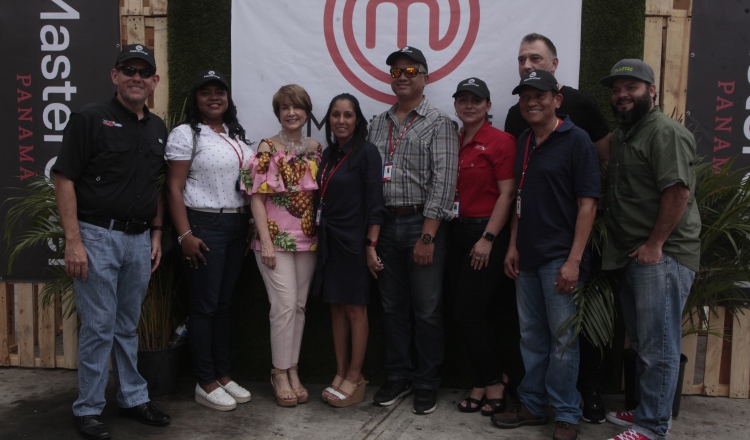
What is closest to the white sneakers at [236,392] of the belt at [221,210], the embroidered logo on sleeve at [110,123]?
the belt at [221,210]

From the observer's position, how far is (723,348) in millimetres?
4121

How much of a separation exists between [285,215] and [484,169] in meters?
1.19

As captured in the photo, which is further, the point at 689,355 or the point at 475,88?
the point at 689,355

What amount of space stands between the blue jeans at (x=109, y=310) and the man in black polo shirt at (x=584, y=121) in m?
2.36

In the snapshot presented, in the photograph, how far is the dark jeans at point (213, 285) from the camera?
3.69 metres

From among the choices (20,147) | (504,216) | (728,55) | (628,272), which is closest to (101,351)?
(20,147)

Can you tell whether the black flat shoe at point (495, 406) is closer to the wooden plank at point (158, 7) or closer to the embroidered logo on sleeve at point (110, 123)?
the embroidered logo on sleeve at point (110, 123)

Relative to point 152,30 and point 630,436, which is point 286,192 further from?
point 630,436

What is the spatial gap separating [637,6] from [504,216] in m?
1.64

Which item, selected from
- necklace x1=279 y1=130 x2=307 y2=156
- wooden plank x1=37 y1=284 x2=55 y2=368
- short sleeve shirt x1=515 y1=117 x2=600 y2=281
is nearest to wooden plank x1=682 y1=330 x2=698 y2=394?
short sleeve shirt x1=515 y1=117 x2=600 y2=281

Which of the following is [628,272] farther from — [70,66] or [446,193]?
[70,66]

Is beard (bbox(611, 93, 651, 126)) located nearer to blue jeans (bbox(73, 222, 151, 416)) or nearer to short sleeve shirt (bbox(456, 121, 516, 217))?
short sleeve shirt (bbox(456, 121, 516, 217))

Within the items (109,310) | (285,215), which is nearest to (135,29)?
(285,215)

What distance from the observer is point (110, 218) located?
329 centimetres
